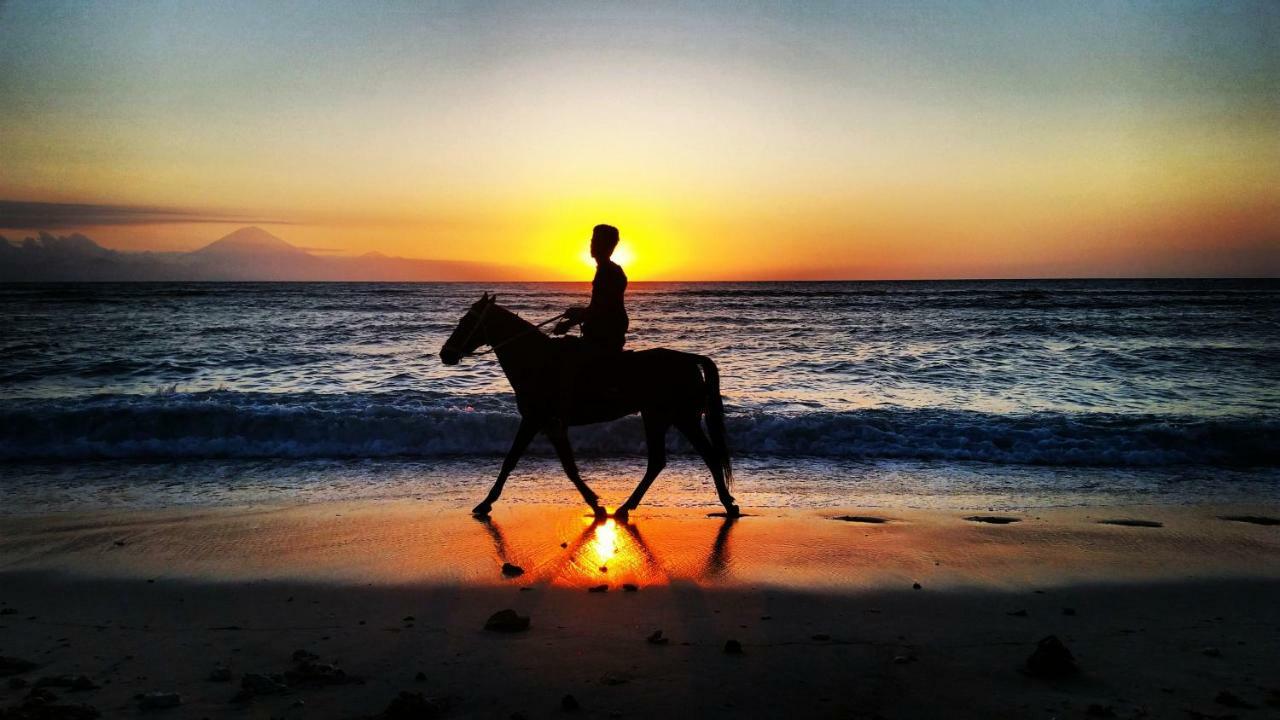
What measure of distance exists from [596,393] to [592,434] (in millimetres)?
4407

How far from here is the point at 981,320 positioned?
3638 cm

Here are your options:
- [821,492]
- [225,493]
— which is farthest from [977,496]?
[225,493]

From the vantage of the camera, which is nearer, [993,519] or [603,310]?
[603,310]

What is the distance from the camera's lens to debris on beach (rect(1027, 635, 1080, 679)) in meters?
3.93

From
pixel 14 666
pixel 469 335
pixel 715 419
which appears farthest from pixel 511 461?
pixel 14 666

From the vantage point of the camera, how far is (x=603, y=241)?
730 cm

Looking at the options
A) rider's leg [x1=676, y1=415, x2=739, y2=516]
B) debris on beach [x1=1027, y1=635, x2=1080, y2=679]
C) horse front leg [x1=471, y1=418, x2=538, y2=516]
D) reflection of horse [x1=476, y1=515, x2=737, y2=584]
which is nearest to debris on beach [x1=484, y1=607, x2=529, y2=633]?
reflection of horse [x1=476, y1=515, x2=737, y2=584]

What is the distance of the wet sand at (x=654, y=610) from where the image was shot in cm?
374

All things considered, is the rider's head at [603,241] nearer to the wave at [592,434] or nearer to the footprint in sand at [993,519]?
the footprint in sand at [993,519]

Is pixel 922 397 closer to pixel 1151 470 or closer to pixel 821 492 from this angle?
pixel 1151 470

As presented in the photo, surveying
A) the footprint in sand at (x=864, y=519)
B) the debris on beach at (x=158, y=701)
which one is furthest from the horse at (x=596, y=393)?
the debris on beach at (x=158, y=701)

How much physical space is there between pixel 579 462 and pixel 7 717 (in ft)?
25.0

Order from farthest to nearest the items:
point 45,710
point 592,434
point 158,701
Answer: point 592,434
point 158,701
point 45,710

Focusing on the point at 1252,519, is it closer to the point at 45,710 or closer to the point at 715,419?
the point at 715,419
